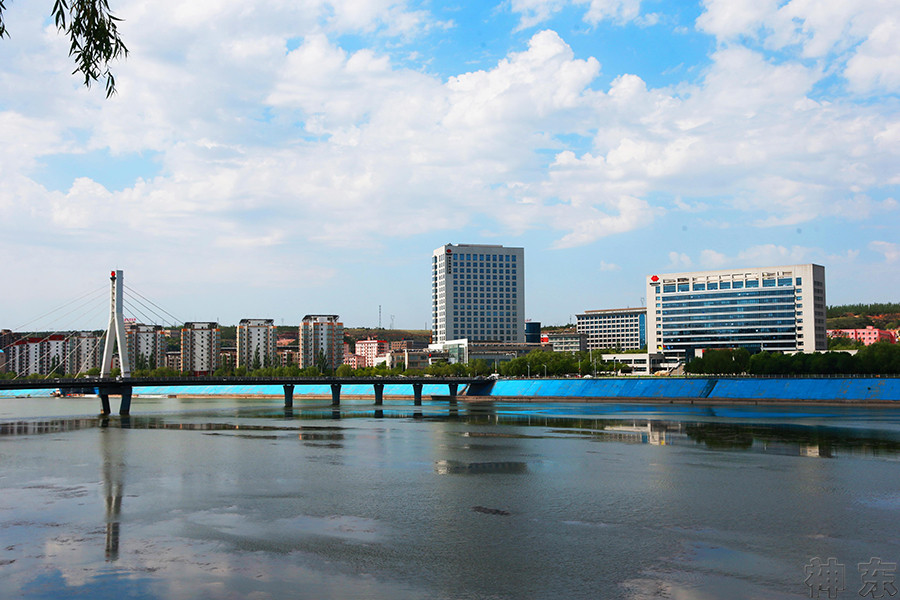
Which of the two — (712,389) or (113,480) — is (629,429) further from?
(712,389)

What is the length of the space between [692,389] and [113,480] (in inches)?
3897

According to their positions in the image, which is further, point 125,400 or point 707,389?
point 707,389

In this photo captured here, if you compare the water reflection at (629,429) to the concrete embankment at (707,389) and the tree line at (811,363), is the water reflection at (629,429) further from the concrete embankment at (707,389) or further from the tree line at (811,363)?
the tree line at (811,363)

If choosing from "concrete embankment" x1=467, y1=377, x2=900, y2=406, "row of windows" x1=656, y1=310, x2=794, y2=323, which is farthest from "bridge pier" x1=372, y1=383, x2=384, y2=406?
"row of windows" x1=656, y1=310, x2=794, y2=323

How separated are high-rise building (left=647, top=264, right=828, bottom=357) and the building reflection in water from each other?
127 m

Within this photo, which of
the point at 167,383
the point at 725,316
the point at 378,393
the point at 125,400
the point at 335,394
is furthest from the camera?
the point at 725,316

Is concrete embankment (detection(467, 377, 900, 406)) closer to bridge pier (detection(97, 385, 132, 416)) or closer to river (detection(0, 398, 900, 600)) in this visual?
river (detection(0, 398, 900, 600))

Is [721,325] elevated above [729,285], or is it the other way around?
[729,285]

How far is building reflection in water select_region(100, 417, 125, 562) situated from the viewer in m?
24.0

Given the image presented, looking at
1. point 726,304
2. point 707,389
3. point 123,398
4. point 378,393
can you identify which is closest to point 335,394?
point 378,393

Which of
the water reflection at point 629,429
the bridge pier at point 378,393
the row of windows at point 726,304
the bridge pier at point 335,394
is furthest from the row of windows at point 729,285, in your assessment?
the bridge pier at point 335,394

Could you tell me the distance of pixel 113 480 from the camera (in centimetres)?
3731

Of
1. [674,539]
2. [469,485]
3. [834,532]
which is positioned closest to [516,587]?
→ [674,539]

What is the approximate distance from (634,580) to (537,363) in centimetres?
14401
